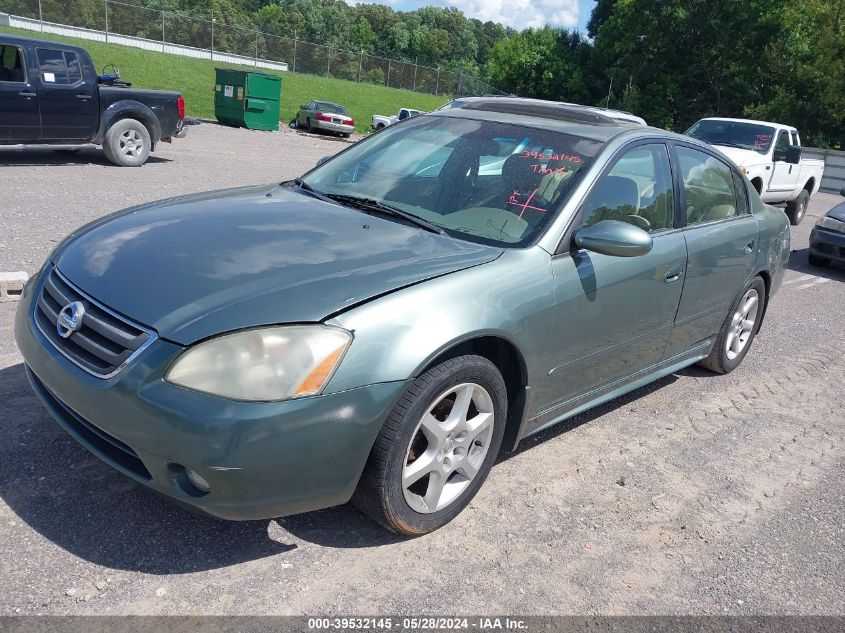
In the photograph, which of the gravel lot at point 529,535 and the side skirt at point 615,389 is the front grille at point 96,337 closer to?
the gravel lot at point 529,535

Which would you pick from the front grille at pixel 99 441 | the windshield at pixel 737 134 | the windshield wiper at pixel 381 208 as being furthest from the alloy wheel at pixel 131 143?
the front grille at pixel 99 441

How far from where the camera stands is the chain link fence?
1320 inches

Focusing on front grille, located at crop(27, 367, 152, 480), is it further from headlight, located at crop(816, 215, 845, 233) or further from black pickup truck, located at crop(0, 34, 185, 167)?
headlight, located at crop(816, 215, 845, 233)

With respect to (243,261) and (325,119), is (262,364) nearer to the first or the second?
(243,261)

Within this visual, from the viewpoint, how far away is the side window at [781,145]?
13.1 meters

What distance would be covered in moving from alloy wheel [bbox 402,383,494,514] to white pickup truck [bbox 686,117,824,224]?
35.9 ft

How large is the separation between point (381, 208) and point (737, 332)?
3.02 meters

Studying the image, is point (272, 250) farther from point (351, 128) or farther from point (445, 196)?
point (351, 128)

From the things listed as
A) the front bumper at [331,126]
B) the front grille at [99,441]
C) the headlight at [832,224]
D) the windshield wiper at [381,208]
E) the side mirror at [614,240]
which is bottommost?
the front bumper at [331,126]

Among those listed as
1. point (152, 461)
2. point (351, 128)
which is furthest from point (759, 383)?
point (351, 128)

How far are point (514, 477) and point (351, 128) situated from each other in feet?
82.5

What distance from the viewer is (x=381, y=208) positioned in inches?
145

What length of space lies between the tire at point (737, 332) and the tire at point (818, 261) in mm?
5681

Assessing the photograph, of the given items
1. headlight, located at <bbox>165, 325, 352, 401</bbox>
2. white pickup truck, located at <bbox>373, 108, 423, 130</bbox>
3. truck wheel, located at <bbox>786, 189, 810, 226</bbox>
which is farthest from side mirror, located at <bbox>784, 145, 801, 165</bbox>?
headlight, located at <bbox>165, 325, 352, 401</bbox>
